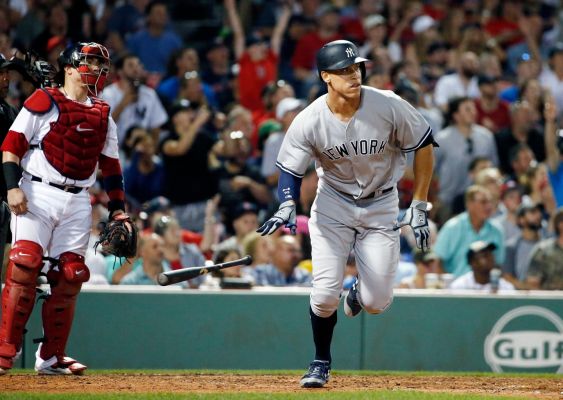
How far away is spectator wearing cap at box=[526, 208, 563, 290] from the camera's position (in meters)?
10.9

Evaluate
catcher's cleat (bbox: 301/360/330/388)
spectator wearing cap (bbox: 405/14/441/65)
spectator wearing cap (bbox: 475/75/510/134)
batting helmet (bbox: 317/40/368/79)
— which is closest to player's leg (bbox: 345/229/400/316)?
catcher's cleat (bbox: 301/360/330/388)

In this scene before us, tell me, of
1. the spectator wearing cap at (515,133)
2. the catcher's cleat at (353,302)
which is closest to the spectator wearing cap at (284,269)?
the catcher's cleat at (353,302)

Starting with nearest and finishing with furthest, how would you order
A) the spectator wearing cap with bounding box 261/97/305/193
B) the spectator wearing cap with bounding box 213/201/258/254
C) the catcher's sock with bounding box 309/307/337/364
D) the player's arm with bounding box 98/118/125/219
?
the catcher's sock with bounding box 309/307/337/364
the player's arm with bounding box 98/118/125/219
the spectator wearing cap with bounding box 213/201/258/254
the spectator wearing cap with bounding box 261/97/305/193

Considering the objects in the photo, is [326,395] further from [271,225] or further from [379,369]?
[379,369]

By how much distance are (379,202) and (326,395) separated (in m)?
1.28

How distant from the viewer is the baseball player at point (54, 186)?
7168 millimetres

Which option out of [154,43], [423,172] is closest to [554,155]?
[154,43]

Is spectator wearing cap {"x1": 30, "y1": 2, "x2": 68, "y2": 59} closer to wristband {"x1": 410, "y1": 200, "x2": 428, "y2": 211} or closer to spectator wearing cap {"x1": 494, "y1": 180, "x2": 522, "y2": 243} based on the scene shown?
spectator wearing cap {"x1": 494, "y1": 180, "x2": 522, "y2": 243}

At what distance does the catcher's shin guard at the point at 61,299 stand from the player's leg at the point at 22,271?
15cm

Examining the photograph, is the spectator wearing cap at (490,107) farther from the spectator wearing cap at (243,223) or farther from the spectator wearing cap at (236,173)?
the spectator wearing cap at (243,223)

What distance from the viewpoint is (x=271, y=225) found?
6863 mm

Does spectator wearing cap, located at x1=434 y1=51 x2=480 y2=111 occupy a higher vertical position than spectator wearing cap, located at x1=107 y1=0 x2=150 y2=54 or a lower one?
lower

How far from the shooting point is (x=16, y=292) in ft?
23.6

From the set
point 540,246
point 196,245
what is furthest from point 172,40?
point 540,246
